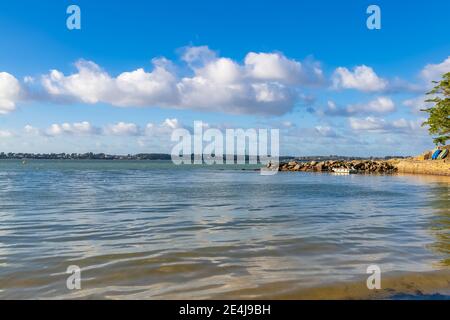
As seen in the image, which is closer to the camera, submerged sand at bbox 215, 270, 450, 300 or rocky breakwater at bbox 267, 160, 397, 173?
submerged sand at bbox 215, 270, 450, 300

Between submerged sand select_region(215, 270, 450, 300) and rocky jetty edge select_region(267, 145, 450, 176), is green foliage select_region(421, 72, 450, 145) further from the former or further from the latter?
submerged sand select_region(215, 270, 450, 300)

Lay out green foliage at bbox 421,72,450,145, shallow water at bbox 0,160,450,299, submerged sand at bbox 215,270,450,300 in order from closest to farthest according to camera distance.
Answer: submerged sand at bbox 215,270,450,300 → shallow water at bbox 0,160,450,299 → green foliage at bbox 421,72,450,145

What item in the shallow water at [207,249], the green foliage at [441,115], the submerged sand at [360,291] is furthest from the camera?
the green foliage at [441,115]

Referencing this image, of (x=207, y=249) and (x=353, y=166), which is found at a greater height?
(x=353, y=166)

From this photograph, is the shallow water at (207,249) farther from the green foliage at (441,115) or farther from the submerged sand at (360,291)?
the green foliage at (441,115)

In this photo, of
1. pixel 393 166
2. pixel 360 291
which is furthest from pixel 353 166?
pixel 360 291

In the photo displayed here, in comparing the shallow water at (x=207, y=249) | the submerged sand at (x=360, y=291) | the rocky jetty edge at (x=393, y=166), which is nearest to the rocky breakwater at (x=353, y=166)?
the rocky jetty edge at (x=393, y=166)

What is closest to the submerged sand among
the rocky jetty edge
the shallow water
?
A: the shallow water

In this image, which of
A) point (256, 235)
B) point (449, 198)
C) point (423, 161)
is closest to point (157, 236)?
point (256, 235)

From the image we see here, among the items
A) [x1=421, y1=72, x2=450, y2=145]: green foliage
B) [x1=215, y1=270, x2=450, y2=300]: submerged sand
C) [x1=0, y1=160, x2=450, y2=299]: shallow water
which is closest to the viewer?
[x1=215, y1=270, x2=450, y2=300]: submerged sand

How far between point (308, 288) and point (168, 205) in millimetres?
15348

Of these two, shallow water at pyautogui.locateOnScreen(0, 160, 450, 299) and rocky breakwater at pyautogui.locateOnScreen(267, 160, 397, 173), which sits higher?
rocky breakwater at pyautogui.locateOnScreen(267, 160, 397, 173)

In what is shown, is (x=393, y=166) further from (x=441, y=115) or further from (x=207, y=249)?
(x=207, y=249)

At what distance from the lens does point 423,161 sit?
6038 centimetres
